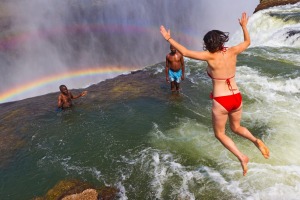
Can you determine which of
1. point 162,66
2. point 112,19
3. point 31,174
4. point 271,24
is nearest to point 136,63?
point 112,19

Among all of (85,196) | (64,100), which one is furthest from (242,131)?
(64,100)

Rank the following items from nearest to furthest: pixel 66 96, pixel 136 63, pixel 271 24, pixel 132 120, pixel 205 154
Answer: pixel 205 154 < pixel 132 120 < pixel 66 96 < pixel 271 24 < pixel 136 63

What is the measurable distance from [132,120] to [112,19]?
2941cm

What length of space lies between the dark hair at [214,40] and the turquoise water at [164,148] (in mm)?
2417

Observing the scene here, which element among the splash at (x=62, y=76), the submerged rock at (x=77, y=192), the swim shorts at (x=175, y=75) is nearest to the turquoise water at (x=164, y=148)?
the submerged rock at (x=77, y=192)

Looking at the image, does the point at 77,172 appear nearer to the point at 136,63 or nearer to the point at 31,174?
the point at 31,174

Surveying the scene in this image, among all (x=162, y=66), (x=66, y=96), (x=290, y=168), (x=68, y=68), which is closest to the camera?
(x=290, y=168)

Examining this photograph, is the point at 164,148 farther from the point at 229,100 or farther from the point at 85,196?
the point at 229,100

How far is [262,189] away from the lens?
4.68 metres

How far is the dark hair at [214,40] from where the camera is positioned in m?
3.43

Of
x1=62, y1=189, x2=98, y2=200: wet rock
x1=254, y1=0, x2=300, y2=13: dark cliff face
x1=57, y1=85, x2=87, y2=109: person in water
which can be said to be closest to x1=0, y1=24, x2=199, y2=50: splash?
x1=254, y1=0, x2=300, y2=13: dark cliff face

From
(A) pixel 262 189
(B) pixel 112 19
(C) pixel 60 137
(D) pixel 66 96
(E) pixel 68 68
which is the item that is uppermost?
(B) pixel 112 19

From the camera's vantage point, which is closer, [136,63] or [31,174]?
[31,174]

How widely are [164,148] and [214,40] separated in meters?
3.42
